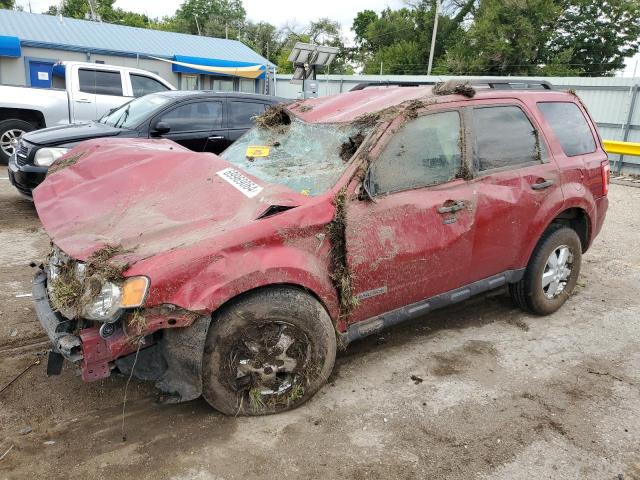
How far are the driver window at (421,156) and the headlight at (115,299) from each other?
1.49 metres

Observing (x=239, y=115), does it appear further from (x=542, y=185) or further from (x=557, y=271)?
(x=557, y=271)

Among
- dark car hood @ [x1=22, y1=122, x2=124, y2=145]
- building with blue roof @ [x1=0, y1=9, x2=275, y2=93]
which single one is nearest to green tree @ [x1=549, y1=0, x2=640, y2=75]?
building with blue roof @ [x1=0, y1=9, x2=275, y2=93]

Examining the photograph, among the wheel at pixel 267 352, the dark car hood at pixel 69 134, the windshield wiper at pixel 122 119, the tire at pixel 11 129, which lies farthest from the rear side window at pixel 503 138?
the tire at pixel 11 129

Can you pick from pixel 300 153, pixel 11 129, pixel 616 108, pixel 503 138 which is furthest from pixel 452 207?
pixel 616 108

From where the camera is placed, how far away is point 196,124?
24.2 feet

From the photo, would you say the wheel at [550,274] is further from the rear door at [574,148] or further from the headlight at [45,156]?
the headlight at [45,156]

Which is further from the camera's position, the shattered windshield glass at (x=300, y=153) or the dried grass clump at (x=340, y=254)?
the shattered windshield glass at (x=300, y=153)

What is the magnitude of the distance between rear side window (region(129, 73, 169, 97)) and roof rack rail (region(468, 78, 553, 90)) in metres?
7.36

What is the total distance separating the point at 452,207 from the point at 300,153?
112cm

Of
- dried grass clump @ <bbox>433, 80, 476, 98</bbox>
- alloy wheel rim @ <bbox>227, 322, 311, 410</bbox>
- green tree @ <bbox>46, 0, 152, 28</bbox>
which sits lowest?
alloy wheel rim @ <bbox>227, 322, 311, 410</bbox>

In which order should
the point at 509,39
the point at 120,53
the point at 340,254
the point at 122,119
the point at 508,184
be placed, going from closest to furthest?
the point at 340,254
the point at 508,184
the point at 122,119
the point at 120,53
the point at 509,39

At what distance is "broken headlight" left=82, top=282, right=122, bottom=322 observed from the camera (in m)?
2.58

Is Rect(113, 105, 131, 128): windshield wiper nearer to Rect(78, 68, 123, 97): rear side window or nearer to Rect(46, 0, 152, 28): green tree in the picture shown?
Rect(78, 68, 123, 97): rear side window

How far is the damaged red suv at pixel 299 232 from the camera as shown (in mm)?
2697
